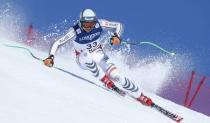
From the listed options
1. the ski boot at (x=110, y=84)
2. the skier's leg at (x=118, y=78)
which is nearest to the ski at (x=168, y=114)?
the skier's leg at (x=118, y=78)

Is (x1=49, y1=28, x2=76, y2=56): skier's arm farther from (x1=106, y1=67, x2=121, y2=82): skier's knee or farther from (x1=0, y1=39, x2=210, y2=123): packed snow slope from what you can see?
(x1=106, y1=67, x2=121, y2=82): skier's knee

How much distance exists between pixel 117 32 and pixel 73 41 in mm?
671

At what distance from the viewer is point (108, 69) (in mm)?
10117

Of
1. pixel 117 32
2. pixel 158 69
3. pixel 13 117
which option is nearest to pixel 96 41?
pixel 117 32

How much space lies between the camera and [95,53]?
405 inches

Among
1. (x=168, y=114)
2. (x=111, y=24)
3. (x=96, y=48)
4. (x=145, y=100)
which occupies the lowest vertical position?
(x=168, y=114)

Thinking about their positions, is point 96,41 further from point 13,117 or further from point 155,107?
point 13,117

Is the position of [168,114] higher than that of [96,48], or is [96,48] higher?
[96,48]

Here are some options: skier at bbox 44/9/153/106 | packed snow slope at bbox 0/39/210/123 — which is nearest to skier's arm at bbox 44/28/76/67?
skier at bbox 44/9/153/106

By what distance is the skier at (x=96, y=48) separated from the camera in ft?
32.7

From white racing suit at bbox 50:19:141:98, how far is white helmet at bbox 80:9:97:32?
0.35ft

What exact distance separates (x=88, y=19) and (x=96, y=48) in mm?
594

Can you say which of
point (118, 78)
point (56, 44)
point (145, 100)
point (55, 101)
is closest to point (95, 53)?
point (118, 78)

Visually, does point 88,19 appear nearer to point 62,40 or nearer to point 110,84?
point 62,40
